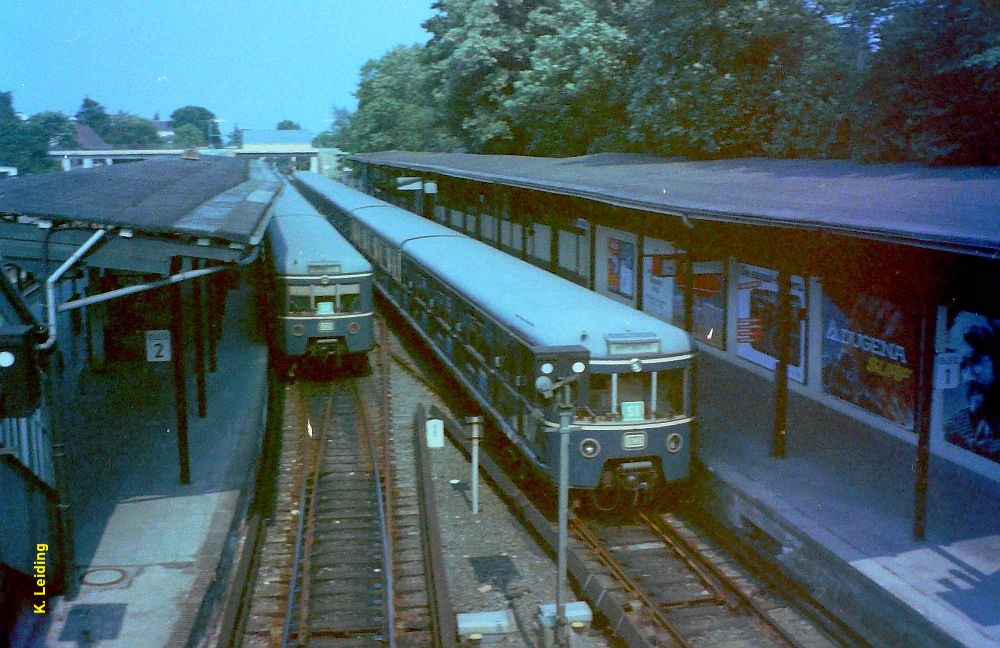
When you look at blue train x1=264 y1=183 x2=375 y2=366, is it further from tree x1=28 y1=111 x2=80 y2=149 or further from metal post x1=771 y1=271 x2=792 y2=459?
tree x1=28 y1=111 x2=80 y2=149

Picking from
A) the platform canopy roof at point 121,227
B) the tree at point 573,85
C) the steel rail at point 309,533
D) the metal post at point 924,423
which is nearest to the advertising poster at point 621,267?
the steel rail at point 309,533

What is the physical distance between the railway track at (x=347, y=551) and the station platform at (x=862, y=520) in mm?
3438

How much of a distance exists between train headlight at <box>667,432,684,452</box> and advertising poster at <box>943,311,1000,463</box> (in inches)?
137

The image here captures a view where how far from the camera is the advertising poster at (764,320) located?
15.0 m

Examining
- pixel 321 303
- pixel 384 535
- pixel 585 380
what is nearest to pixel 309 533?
pixel 384 535

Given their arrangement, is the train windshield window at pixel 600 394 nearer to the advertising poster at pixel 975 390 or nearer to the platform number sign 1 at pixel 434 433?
the platform number sign 1 at pixel 434 433

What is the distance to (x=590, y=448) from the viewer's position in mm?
9906

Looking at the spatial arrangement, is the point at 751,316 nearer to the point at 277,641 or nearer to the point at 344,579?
the point at 344,579

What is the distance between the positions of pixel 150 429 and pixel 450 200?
21618 mm

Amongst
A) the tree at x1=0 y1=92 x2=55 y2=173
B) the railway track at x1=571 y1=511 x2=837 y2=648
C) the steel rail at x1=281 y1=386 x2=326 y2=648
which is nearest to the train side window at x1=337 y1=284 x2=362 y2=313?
the steel rail at x1=281 y1=386 x2=326 y2=648

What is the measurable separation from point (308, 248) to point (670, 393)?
8.98 metres

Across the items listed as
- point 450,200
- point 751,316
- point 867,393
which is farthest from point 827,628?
point 450,200

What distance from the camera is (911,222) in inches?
324

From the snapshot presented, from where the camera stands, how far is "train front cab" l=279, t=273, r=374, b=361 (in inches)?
651
